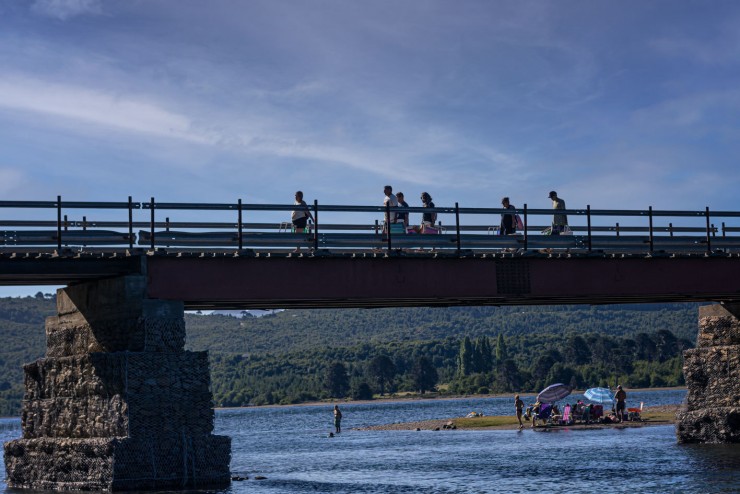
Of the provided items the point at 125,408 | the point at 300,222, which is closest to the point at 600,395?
the point at 300,222

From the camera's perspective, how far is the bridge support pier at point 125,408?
108ft

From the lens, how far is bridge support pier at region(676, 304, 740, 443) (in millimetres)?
44812

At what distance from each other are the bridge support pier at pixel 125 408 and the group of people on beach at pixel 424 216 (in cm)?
510

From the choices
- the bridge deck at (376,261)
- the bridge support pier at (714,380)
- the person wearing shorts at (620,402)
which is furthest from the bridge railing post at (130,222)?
the person wearing shorts at (620,402)

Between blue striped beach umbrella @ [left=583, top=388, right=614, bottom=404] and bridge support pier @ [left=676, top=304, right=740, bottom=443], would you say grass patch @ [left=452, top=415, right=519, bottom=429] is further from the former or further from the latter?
bridge support pier @ [left=676, top=304, right=740, bottom=443]

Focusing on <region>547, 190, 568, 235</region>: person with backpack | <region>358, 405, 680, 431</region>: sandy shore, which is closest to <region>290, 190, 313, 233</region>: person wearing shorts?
<region>547, 190, 568, 235</region>: person with backpack

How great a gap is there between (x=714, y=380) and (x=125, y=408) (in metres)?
23.6

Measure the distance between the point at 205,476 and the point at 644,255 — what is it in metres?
16.8

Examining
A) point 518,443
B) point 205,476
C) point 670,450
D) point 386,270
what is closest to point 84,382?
point 205,476

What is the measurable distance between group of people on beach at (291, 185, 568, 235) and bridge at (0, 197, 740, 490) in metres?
0.30

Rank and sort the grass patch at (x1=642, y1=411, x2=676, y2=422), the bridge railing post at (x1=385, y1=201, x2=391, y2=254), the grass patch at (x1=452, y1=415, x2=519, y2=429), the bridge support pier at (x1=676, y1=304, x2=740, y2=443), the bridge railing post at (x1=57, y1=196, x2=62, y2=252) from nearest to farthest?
the bridge railing post at (x1=57, y1=196, x2=62, y2=252) < the bridge railing post at (x1=385, y1=201, x2=391, y2=254) < the bridge support pier at (x1=676, y1=304, x2=740, y2=443) < the grass patch at (x1=642, y1=411, x2=676, y2=422) < the grass patch at (x1=452, y1=415, x2=519, y2=429)

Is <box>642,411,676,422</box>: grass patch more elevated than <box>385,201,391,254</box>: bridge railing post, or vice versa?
<box>385,201,391,254</box>: bridge railing post

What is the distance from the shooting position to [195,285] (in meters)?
35.5

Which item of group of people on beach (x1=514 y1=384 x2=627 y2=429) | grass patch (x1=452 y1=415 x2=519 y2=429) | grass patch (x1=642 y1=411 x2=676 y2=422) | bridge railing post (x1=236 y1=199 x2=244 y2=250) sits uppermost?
bridge railing post (x1=236 y1=199 x2=244 y2=250)
